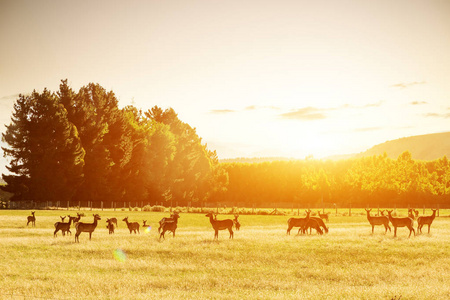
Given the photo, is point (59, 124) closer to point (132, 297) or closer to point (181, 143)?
point (181, 143)

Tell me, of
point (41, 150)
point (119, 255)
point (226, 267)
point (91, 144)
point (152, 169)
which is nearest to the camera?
point (226, 267)

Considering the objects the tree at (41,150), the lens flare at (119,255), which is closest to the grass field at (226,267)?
the lens flare at (119,255)

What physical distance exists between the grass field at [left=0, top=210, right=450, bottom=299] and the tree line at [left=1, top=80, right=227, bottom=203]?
147ft

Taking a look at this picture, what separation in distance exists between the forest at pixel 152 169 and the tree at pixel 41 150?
156 mm

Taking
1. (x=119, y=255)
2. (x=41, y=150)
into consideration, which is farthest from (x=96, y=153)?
(x=119, y=255)

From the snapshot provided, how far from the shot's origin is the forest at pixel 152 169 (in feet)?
246

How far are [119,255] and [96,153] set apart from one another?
6036cm

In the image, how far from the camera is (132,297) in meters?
16.0

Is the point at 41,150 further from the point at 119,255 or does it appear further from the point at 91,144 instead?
the point at 119,255

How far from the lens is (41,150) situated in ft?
245

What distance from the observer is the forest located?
7494 cm

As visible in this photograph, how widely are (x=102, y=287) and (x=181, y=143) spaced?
293 feet

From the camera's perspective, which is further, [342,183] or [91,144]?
[342,183]

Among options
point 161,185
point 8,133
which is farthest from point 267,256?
point 161,185
